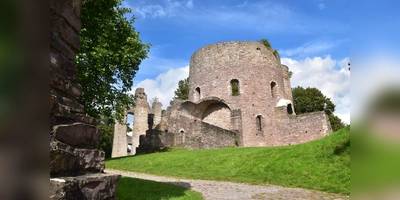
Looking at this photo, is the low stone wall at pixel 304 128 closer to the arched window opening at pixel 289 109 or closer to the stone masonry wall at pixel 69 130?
the arched window opening at pixel 289 109

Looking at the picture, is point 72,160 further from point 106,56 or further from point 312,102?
point 312,102

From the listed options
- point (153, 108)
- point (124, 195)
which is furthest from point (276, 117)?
point (124, 195)

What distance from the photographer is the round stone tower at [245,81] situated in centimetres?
2530

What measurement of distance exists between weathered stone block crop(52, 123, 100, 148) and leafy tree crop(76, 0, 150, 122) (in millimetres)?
7456

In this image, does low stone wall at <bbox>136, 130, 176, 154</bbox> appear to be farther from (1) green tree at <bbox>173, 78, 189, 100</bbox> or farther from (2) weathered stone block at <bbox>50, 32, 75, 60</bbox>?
(1) green tree at <bbox>173, 78, 189, 100</bbox>

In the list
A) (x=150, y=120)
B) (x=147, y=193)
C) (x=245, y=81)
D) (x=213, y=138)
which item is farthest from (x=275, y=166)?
(x=150, y=120)

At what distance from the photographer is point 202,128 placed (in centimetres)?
2041

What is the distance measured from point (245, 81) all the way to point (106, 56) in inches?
647

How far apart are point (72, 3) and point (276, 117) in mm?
24835

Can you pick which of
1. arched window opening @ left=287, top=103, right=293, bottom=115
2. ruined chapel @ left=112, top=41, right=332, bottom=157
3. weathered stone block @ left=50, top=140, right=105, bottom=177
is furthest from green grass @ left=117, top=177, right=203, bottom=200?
arched window opening @ left=287, top=103, right=293, bottom=115

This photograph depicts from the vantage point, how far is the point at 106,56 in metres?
12.1

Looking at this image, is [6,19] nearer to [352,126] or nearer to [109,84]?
[352,126]

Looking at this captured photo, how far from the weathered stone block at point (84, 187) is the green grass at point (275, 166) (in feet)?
21.0

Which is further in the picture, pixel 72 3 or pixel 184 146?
pixel 184 146
